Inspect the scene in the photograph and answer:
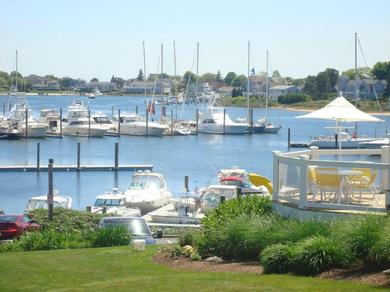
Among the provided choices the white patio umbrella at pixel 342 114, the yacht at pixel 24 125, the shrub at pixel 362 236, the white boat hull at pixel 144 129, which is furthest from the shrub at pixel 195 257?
the white boat hull at pixel 144 129

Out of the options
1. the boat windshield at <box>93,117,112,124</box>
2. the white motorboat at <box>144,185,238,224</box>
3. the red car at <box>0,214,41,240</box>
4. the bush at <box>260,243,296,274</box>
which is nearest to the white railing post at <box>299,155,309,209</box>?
the bush at <box>260,243,296,274</box>

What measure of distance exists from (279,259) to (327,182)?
3.74 metres

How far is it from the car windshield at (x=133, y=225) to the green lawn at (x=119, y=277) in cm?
544

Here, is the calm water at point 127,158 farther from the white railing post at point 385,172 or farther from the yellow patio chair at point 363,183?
the yellow patio chair at point 363,183

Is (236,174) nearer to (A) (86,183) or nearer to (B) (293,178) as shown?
(A) (86,183)

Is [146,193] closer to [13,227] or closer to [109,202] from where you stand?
[109,202]

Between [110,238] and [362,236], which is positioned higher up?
[362,236]

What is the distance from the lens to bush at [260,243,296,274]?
598 inches

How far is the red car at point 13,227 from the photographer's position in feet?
93.1

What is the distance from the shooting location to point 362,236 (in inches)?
592

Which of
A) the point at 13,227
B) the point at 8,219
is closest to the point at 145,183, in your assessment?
the point at 8,219

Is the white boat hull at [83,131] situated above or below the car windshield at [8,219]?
below

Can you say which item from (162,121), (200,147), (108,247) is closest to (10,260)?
(108,247)

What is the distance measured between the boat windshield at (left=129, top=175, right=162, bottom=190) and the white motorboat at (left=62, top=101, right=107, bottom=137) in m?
72.1
